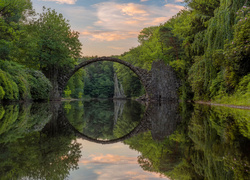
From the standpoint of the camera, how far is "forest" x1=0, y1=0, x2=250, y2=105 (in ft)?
44.8

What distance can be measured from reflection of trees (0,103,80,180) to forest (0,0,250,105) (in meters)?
9.83

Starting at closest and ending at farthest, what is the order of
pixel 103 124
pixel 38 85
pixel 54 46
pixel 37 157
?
pixel 37 157, pixel 103 124, pixel 38 85, pixel 54 46

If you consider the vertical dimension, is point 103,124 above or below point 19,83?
below

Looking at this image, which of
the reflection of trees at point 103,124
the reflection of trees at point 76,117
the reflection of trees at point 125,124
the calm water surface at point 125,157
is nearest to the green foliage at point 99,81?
the reflection of trees at point 76,117

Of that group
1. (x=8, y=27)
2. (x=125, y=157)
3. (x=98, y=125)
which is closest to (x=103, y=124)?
(x=98, y=125)

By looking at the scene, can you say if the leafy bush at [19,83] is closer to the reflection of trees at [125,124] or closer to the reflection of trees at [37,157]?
the reflection of trees at [125,124]

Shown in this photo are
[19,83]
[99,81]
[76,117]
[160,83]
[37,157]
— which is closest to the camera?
[37,157]

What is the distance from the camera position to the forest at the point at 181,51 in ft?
44.8

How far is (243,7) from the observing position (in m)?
13.0

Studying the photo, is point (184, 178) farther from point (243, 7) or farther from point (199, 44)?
point (199, 44)

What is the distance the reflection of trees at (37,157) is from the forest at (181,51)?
32.3ft

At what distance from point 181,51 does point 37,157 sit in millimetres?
27098

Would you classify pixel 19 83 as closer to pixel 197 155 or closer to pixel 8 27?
pixel 8 27

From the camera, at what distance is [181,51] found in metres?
29.0
